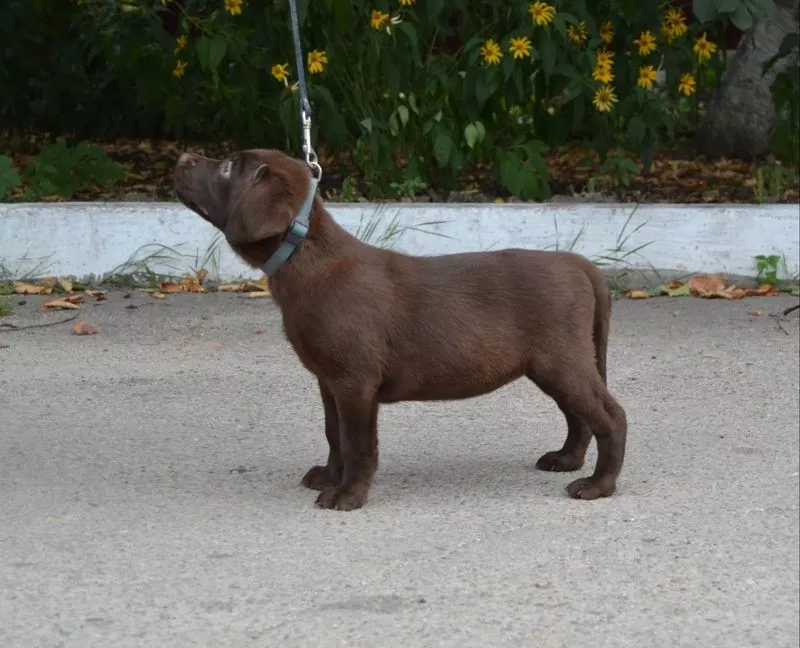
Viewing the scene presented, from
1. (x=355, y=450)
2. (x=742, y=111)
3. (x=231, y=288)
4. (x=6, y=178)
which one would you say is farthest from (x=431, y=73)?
(x=355, y=450)

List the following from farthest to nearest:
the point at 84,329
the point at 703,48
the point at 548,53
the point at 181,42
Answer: the point at 181,42 < the point at 703,48 < the point at 548,53 < the point at 84,329

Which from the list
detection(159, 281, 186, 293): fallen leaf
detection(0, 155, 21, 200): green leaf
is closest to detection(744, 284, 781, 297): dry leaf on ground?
detection(159, 281, 186, 293): fallen leaf

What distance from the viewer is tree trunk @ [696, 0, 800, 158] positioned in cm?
1010

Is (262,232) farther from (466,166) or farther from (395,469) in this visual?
(466,166)

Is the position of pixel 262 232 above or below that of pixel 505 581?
above

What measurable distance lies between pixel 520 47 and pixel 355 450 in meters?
3.77

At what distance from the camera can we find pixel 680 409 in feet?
19.2

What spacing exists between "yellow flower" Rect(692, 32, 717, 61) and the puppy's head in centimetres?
417

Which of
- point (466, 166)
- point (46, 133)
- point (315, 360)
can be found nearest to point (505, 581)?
point (315, 360)

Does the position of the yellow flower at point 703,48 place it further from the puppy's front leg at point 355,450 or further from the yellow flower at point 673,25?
the puppy's front leg at point 355,450

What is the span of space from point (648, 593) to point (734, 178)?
5.93 metres

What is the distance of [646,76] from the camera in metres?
8.17

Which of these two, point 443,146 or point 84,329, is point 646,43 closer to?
point 443,146

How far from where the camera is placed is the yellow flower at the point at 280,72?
7812 mm
